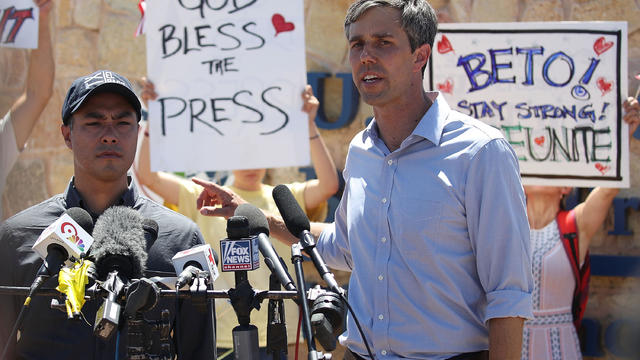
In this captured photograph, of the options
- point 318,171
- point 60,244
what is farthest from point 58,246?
point 318,171

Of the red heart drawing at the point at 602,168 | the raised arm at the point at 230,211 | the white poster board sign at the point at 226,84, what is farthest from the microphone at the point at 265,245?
the red heart drawing at the point at 602,168

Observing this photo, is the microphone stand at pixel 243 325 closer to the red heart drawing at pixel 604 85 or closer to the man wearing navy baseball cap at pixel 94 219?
the man wearing navy baseball cap at pixel 94 219

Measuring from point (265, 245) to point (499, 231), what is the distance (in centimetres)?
62

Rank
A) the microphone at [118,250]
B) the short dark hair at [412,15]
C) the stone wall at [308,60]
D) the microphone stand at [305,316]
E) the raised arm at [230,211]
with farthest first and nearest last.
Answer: the stone wall at [308,60] < the raised arm at [230,211] < the short dark hair at [412,15] < the microphone at [118,250] < the microphone stand at [305,316]

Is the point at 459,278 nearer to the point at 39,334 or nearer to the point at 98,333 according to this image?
the point at 98,333

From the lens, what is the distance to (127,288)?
1.61 m

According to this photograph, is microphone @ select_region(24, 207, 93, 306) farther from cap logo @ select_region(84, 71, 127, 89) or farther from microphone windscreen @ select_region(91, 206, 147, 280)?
cap logo @ select_region(84, 71, 127, 89)

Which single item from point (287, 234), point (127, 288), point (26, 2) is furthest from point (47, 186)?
point (127, 288)

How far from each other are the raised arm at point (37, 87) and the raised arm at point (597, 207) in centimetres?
317

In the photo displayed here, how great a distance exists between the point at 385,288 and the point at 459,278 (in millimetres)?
201

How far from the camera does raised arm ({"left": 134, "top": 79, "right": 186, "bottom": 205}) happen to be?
4324mm

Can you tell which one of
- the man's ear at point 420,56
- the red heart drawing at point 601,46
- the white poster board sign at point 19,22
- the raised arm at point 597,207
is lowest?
the raised arm at point 597,207

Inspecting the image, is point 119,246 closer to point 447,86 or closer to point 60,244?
point 60,244

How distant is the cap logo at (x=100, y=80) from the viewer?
7.29 feet
